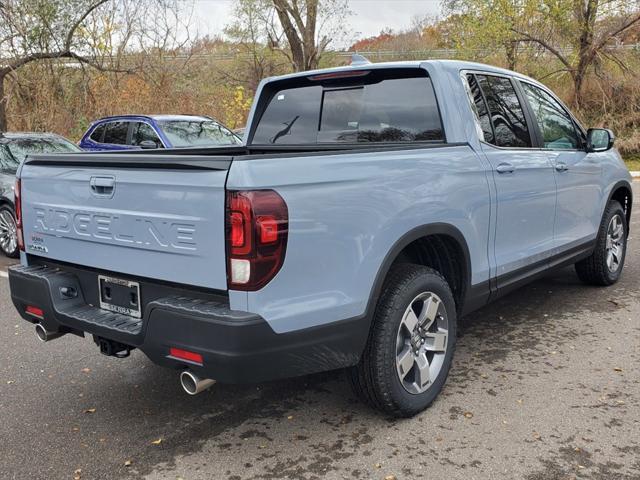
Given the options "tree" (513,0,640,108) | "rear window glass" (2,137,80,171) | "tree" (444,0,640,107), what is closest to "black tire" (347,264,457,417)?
"rear window glass" (2,137,80,171)

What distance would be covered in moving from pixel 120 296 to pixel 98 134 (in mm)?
9530

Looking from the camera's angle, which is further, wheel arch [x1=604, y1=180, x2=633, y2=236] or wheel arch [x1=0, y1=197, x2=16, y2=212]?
wheel arch [x1=0, y1=197, x2=16, y2=212]

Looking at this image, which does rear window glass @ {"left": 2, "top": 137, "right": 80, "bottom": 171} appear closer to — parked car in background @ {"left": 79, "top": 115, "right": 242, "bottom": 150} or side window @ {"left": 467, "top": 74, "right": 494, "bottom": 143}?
parked car in background @ {"left": 79, "top": 115, "right": 242, "bottom": 150}

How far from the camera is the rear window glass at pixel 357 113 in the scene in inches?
152

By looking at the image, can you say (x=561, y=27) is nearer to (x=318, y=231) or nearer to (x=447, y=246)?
(x=447, y=246)

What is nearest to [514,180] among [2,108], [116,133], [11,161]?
[11,161]

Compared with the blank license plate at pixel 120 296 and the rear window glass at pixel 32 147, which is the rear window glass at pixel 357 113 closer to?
the blank license plate at pixel 120 296

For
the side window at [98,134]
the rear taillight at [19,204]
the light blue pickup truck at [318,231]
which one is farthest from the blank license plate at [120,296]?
the side window at [98,134]

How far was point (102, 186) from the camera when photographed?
117 inches

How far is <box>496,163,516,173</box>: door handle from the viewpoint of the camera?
12.7 feet

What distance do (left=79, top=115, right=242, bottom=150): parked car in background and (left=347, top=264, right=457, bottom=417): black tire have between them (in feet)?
24.2

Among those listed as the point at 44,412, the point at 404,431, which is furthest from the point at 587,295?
the point at 44,412

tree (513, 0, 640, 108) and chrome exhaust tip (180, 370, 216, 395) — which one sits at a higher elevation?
tree (513, 0, 640, 108)

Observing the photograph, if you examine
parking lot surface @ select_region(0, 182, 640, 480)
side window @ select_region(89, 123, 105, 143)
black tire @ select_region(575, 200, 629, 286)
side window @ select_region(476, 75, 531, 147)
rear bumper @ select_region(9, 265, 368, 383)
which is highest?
side window @ select_region(476, 75, 531, 147)
